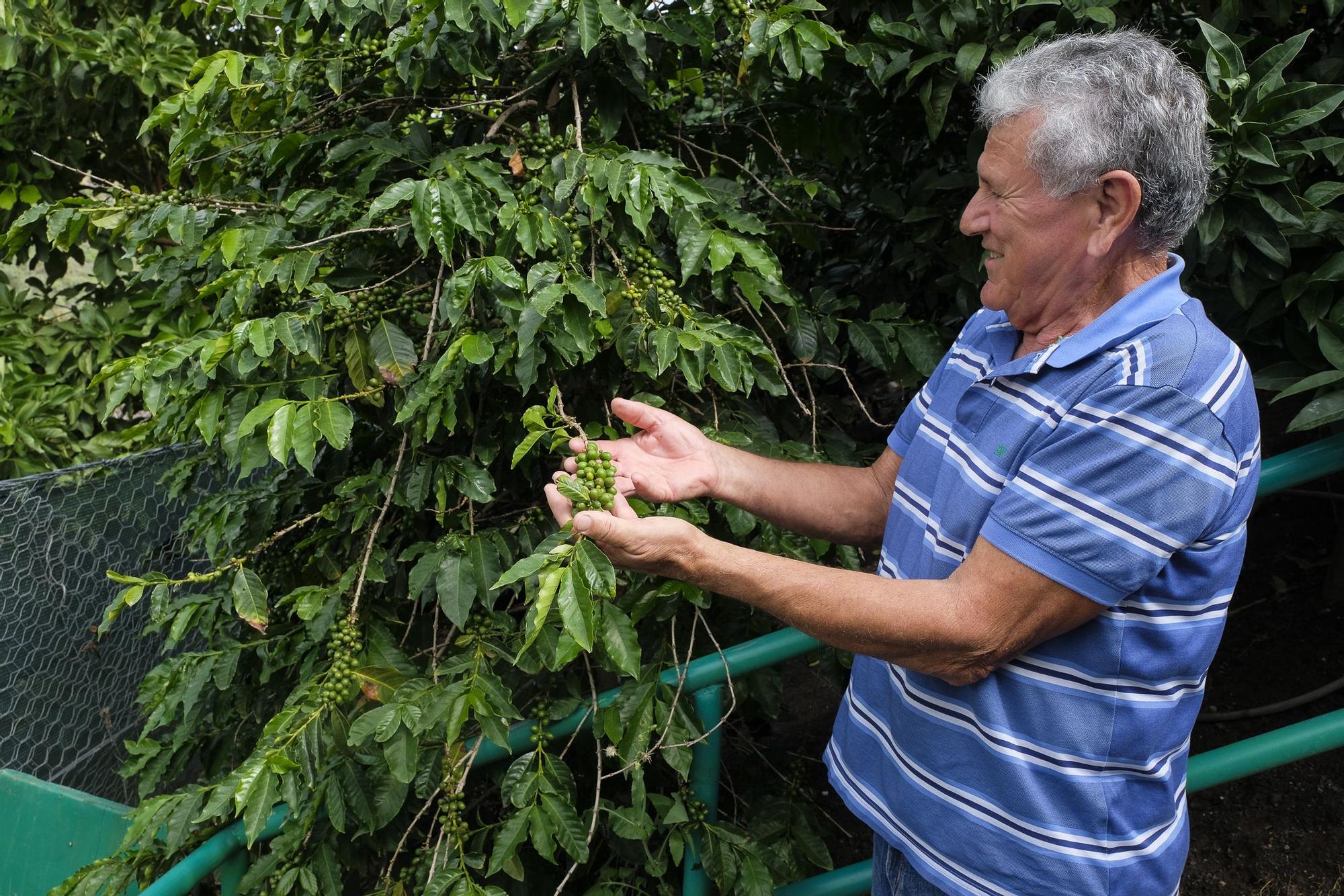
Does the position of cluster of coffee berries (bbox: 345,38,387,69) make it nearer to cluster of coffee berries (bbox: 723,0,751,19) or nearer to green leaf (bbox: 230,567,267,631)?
cluster of coffee berries (bbox: 723,0,751,19)

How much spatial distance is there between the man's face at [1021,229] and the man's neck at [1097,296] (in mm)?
19

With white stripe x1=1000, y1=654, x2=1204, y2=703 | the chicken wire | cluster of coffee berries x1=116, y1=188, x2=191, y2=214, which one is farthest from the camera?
the chicken wire

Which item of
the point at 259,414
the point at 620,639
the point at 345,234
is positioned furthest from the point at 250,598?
the point at 620,639

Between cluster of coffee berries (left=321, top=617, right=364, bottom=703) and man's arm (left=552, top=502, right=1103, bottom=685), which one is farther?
cluster of coffee berries (left=321, top=617, right=364, bottom=703)

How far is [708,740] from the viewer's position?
6.25 ft

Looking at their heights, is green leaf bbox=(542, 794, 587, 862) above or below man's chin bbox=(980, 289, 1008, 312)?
below

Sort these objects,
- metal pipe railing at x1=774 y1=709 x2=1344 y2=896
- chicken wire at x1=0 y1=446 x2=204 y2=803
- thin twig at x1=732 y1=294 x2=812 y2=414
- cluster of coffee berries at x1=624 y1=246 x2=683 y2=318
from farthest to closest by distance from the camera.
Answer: chicken wire at x1=0 y1=446 x2=204 y2=803 → thin twig at x1=732 y1=294 x2=812 y2=414 → cluster of coffee berries at x1=624 y1=246 x2=683 y2=318 → metal pipe railing at x1=774 y1=709 x2=1344 y2=896

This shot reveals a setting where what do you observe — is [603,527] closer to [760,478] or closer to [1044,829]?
[760,478]

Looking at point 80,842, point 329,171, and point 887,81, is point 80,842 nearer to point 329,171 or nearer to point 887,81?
point 329,171

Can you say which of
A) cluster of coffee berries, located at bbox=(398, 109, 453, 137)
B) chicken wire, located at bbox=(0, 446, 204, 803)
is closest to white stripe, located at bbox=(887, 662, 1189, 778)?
cluster of coffee berries, located at bbox=(398, 109, 453, 137)

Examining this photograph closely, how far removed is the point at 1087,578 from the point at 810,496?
2.07 feet

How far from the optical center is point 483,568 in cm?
188

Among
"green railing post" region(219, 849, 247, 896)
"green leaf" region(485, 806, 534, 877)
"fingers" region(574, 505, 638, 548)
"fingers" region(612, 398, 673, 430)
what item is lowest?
"green railing post" region(219, 849, 247, 896)

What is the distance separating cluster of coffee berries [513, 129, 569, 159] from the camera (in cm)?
203
